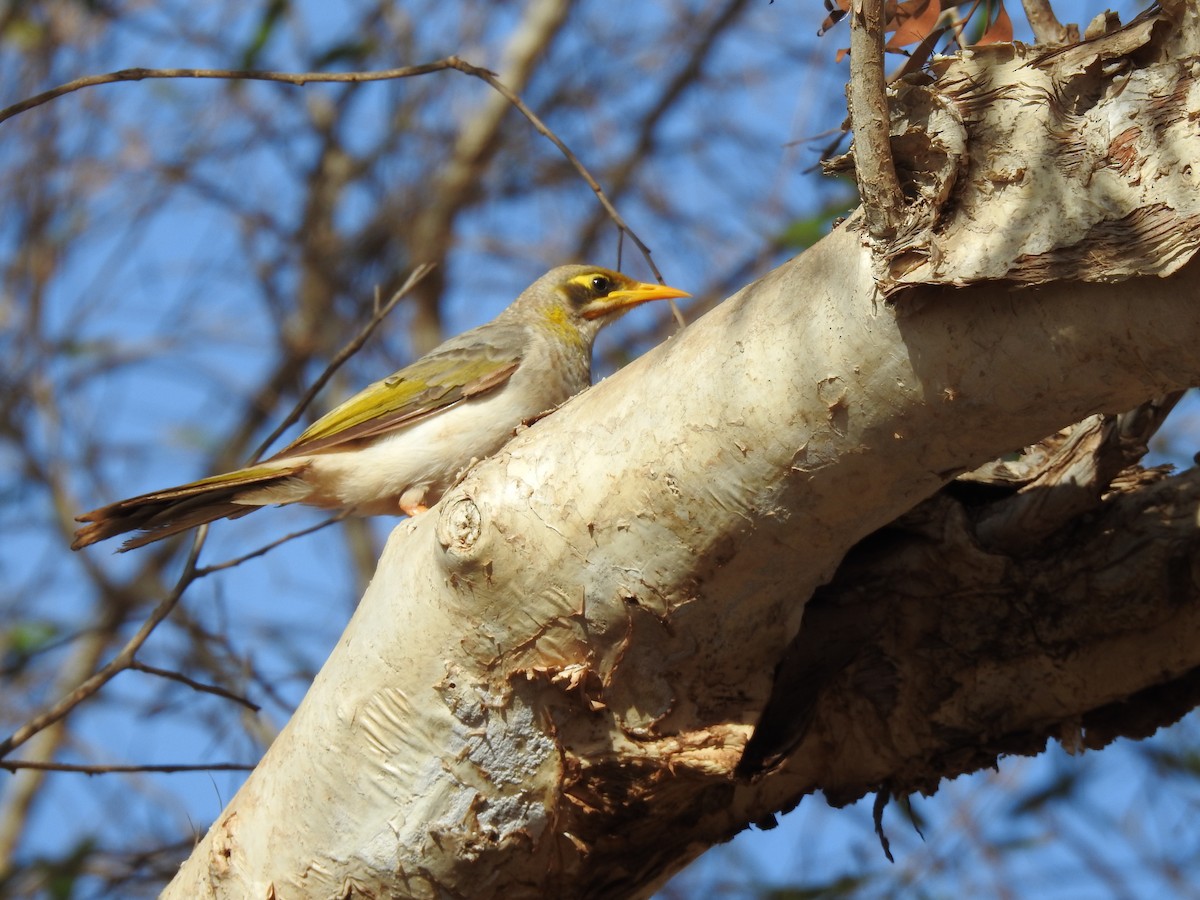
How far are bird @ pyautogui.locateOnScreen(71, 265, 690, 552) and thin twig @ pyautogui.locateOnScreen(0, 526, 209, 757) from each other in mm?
195

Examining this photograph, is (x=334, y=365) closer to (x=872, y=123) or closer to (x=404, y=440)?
(x=404, y=440)

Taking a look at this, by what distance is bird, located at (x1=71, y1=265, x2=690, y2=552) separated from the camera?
4609 mm

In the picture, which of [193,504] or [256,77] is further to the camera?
[193,504]

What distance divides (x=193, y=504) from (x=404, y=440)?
0.77 m

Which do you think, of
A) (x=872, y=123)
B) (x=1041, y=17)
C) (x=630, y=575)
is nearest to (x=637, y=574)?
(x=630, y=575)

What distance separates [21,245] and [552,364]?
6190 mm

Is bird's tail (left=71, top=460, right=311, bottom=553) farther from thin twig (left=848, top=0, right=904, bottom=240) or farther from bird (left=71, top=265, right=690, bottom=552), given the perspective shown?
thin twig (left=848, top=0, right=904, bottom=240)

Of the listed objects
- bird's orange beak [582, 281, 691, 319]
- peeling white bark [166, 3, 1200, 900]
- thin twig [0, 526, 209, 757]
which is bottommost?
peeling white bark [166, 3, 1200, 900]

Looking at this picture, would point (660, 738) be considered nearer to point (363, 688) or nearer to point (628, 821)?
point (628, 821)

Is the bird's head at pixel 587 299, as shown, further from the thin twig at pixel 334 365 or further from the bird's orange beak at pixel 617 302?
the thin twig at pixel 334 365

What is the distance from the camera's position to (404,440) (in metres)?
4.82

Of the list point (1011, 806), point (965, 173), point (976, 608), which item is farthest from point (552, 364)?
point (1011, 806)

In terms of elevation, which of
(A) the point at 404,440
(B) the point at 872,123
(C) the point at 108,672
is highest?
(A) the point at 404,440

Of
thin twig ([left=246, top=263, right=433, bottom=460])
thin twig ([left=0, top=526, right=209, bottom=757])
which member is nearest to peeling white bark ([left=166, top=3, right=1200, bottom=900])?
thin twig ([left=0, top=526, right=209, bottom=757])
